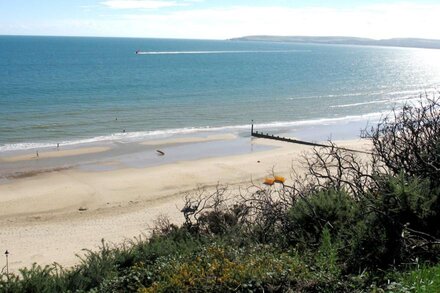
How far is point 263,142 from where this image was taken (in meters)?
33.8

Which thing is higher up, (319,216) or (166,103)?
(319,216)

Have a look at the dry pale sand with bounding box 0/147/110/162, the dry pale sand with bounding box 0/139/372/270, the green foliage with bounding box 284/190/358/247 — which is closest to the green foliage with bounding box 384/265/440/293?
the green foliage with bounding box 284/190/358/247

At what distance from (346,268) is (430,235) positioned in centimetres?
143

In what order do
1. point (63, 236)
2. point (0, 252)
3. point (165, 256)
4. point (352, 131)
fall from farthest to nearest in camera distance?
point (352, 131), point (63, 236), point (0, 252), point (165, 256)

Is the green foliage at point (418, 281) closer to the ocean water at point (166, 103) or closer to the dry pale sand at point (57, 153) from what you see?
the dry pale sand at point (57, 153)

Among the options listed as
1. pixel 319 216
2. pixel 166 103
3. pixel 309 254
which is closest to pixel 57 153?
pixel 166 103

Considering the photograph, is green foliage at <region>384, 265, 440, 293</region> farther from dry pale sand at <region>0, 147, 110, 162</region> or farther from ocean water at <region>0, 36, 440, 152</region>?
ocean water at <region>0, 36, 440, 152</region>

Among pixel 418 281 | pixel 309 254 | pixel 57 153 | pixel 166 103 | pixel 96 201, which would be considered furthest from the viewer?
pixel 166 103

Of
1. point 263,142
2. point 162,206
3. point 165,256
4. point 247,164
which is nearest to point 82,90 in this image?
point 263,142

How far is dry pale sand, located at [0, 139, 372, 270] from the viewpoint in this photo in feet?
55.1

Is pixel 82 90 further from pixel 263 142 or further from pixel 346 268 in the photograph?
pixel 346 268

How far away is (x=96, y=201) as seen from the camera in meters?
21.4

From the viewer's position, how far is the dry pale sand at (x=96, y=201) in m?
16.8

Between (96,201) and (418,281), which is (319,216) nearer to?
(418,281)
